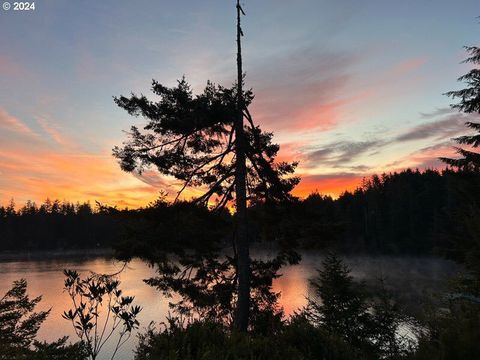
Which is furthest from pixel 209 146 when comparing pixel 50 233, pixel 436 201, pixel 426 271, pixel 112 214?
pixel 50 233

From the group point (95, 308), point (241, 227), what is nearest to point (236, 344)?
point (95, 308)

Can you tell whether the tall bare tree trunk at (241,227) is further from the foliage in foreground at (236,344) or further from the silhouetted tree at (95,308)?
the foliage in foreground at (236,344)

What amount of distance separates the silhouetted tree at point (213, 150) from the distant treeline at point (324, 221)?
3.31 ft

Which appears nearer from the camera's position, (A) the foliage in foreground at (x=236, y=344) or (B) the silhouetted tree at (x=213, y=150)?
(A) the foliage in foreground at (x=236, y=344)

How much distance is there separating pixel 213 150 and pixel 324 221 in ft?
16.1

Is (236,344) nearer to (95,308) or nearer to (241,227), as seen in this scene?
(95,308)

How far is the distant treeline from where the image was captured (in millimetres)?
13180

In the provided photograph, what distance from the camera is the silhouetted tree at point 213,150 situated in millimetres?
13312

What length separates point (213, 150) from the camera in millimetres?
14883

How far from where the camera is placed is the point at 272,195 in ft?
48.1

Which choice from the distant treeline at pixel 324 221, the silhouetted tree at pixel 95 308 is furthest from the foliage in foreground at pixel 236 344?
the distant treeline at pixel 324 221

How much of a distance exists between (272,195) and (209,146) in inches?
118

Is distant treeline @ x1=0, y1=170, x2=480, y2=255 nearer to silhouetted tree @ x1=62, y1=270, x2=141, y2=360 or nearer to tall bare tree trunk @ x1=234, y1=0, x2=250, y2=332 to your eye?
tall bare tree trunk @ x1=234, y1=0, x2=250, y2=332

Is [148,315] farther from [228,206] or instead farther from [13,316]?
[228,206]
